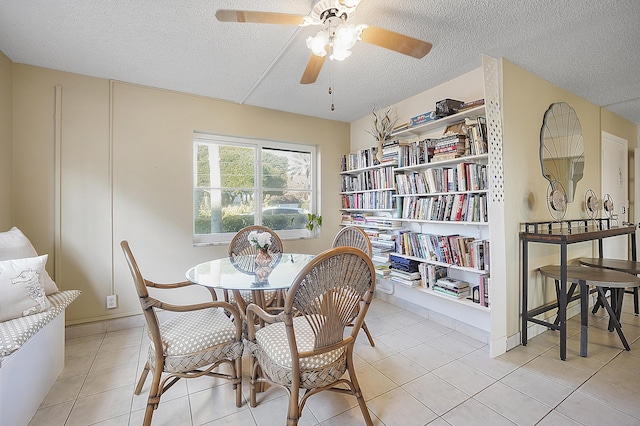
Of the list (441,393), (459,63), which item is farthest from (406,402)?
(459,63)

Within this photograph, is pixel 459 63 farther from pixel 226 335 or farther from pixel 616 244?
pixel 616 244

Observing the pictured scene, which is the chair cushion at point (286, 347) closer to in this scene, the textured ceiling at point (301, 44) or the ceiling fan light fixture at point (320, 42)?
the ceiling fan light fixture at point (320, 42)

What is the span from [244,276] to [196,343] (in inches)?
18.5

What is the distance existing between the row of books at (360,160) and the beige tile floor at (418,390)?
6.55ft

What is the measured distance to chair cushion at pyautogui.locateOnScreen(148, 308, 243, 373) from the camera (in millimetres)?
1438

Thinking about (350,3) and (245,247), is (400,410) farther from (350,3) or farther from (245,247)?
Answer: (350,3)

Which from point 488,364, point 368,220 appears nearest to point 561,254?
point 488,364

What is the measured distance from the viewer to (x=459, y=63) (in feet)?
7.64

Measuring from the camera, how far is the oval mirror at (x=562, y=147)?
258 cm

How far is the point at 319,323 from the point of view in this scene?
1.26 m

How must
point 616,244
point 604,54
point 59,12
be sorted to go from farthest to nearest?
point 616,244 < point 604,54 < point 59,12

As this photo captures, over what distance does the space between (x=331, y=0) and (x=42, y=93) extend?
2.64 m

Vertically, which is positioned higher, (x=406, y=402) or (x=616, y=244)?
(x=616, y=244)

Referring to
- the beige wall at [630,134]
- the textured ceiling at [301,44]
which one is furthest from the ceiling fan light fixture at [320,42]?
the beige wall at [630,134]
